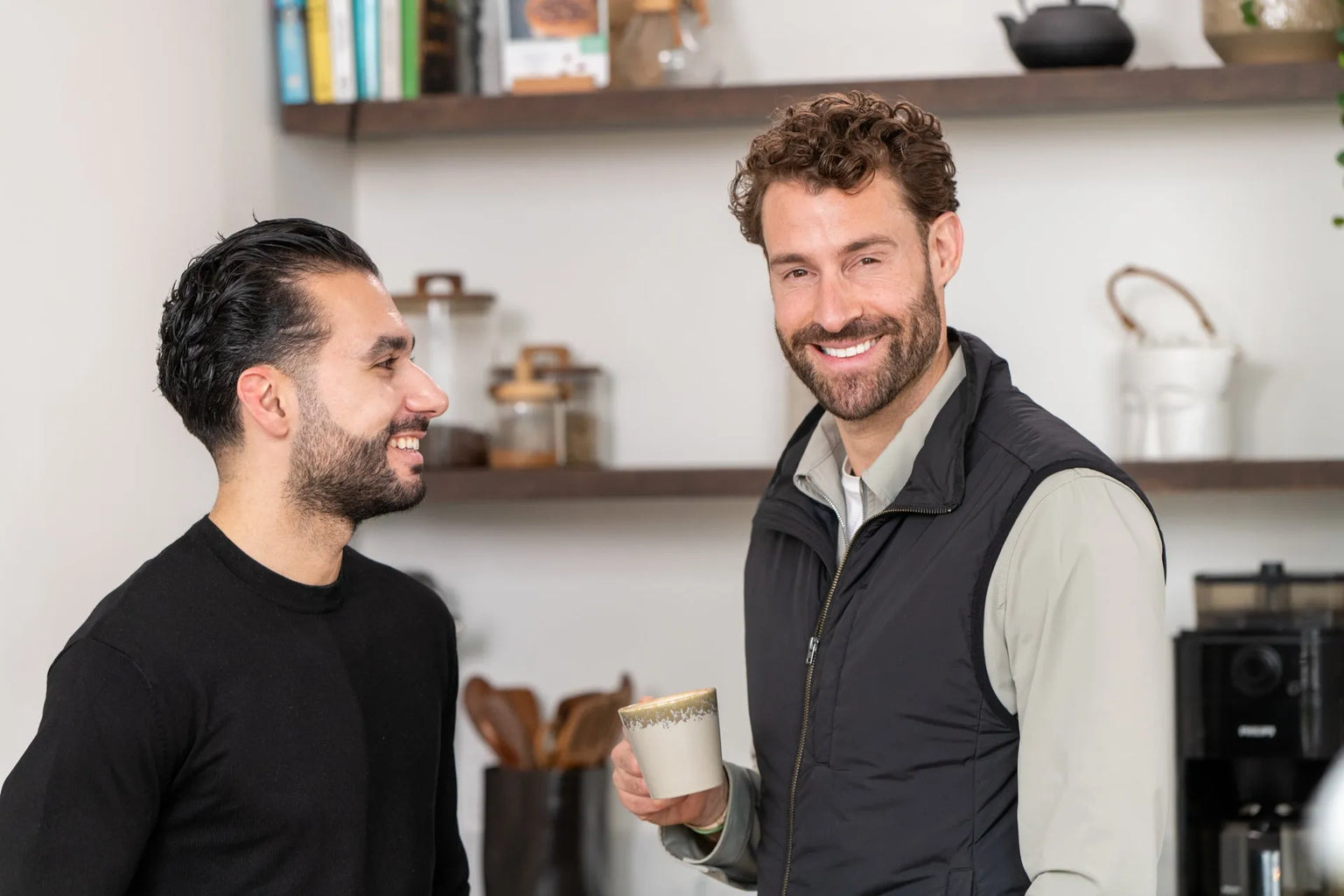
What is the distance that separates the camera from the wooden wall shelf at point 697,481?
2428mm

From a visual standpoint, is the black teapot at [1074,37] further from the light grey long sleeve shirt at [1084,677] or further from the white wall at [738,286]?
the light grey long sleeve shirt at [1084,677]

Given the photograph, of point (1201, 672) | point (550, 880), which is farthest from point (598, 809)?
point (1201, 672)

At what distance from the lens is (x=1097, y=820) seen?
1.19m

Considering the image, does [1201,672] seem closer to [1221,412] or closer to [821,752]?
[1221,412]

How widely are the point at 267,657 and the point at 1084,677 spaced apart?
708 millimetres

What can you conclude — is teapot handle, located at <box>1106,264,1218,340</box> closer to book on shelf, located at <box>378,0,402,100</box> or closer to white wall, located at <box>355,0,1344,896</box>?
white wall, located at <box>355,0,1344,896</box>

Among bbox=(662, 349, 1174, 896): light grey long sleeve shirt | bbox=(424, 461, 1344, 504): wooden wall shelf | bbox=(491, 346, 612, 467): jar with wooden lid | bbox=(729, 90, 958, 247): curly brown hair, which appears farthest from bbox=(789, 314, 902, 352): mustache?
bbox=(491, 346, 612, 467): jar with wooden lid

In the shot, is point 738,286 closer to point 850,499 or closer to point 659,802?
point 850,499

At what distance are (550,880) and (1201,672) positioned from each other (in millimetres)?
1123

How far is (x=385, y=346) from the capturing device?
147 centimetres

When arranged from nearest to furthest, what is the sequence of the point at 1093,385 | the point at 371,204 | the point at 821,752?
1. the point at 821,752
2. the point at 1093,385
3. the point at 371,204

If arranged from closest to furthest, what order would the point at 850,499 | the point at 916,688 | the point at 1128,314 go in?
the point at 916,688, the point at 850,499, the point at 1128,314

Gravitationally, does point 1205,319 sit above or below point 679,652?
above

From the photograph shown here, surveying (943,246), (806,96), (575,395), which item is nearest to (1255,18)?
(806,96)
